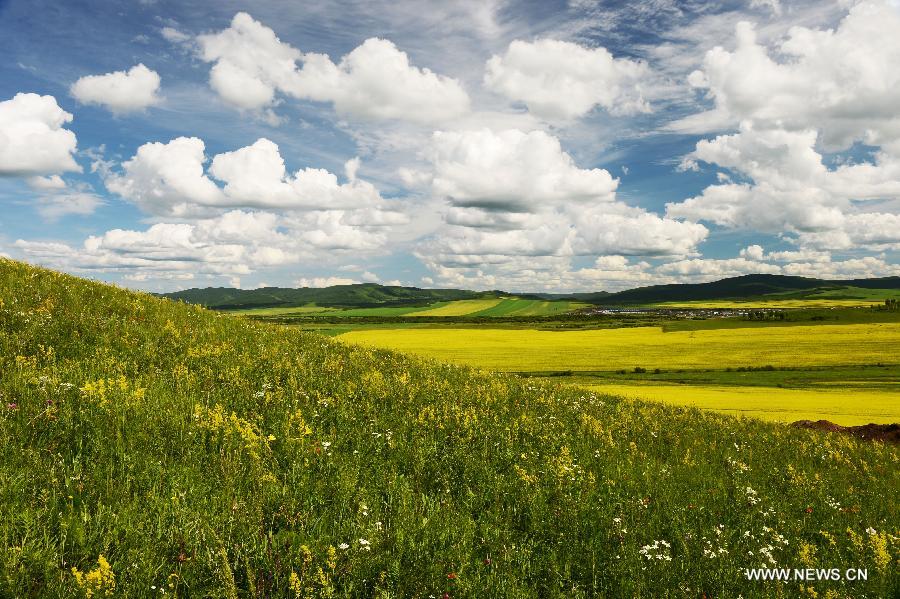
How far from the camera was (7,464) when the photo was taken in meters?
4.38

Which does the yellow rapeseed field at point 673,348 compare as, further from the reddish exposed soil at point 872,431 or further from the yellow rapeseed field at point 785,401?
the reddish exposed soil at point 872,431

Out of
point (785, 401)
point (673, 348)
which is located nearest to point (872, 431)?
point (785, 401)

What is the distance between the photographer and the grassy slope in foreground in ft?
12.5

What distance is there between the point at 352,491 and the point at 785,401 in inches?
1310

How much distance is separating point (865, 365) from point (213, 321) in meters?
55.0

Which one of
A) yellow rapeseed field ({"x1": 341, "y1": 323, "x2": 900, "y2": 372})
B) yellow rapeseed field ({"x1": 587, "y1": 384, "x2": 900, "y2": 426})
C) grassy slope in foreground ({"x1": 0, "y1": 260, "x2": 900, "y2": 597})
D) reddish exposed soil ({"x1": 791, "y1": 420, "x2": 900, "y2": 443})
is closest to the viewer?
grassy slope in foreground ({"x1": 0, "y1": 260, "x2": 900, "y2": 597})

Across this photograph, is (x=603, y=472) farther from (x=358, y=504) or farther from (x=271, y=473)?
(x=271, y=473)

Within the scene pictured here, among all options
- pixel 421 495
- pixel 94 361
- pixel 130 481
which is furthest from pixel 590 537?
pixel 94 361

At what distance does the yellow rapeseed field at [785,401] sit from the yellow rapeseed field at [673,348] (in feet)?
41.5

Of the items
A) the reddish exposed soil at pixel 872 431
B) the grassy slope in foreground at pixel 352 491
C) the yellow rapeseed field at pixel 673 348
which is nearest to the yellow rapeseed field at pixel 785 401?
the reddish exposed soil at pixel 872 431

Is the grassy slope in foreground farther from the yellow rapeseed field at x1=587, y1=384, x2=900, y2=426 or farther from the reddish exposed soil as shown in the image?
the yellow rapeseed field at x1=587, y1=384, x2=900, y2=426

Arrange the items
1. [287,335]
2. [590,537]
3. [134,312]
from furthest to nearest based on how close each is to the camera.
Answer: [287,335]
[134,312]
[590,537]

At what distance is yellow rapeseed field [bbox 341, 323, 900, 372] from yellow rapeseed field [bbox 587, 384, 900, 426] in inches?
498

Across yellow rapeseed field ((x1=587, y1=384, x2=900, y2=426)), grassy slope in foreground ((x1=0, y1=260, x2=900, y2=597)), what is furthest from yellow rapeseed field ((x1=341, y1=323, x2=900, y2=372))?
grassy slope in foreground ((x1=0, y1=260, x2=900, y2=597))
